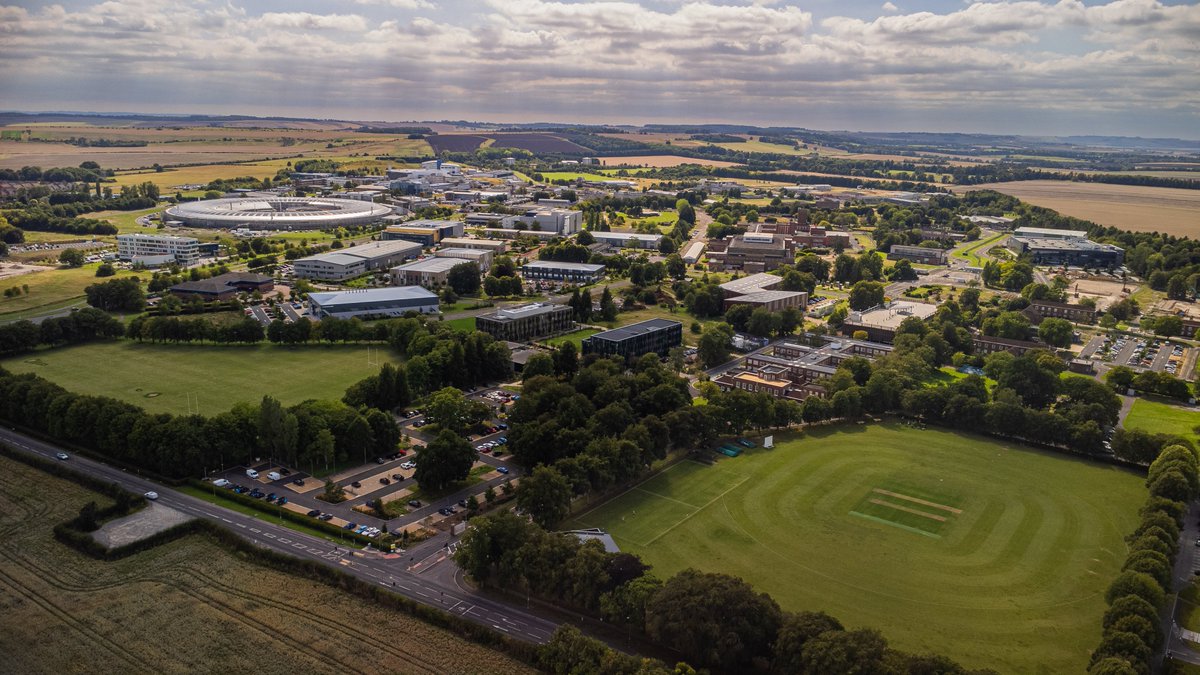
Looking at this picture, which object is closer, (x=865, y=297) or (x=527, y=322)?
(x=527, y=322)

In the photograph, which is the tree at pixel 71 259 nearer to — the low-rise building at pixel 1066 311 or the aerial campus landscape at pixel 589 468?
the aerial campus landscape at pixel 589 468

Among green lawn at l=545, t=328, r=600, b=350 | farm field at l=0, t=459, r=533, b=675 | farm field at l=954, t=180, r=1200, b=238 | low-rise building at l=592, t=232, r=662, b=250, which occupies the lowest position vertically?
farm field at l=0, t=459, r=533, b=675

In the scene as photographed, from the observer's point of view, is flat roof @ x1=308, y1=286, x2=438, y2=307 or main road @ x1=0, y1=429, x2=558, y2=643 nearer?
main road @ x1=0, y1=429, x2=558, y2=643

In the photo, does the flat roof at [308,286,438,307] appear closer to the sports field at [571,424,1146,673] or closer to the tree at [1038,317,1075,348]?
the sports field at [571,424,1146,673]

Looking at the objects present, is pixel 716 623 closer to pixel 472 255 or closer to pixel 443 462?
pixel 443 462

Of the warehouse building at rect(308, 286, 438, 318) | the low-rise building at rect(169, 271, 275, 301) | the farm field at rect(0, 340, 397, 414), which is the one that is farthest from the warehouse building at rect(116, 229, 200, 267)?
the farm field at rect(0, 340, 397, 414)

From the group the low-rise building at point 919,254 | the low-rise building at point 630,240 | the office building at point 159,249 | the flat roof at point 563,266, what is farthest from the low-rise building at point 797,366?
the office building at point 159,249

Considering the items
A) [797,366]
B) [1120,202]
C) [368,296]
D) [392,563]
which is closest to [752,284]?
[797,366]
